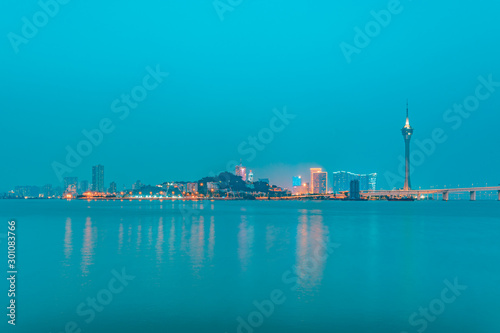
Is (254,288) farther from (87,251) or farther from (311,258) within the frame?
(87,251)

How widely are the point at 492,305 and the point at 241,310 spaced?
988 cm

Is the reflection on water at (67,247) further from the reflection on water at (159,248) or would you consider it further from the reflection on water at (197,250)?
the reflection on water at (197,250)

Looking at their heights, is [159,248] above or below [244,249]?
above

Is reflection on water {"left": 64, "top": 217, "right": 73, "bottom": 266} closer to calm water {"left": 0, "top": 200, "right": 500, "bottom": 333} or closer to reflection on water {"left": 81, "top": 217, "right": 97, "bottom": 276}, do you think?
calm water {"left": 0, "top": 200, "right": 500, "bottom": 333}

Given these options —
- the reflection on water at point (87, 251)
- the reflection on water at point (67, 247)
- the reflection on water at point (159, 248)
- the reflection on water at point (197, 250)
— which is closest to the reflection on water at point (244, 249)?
the reflection on water at point (197, 250)

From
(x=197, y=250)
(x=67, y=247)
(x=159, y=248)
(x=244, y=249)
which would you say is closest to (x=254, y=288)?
(x=197, y=250)

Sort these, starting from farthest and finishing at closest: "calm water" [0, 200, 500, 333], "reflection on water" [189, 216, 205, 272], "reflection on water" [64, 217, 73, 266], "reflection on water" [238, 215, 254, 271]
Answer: "reflection on water" [64, 217, 73, 266] → "reflection on water" [238, 215, 254, 271] → "reflection on water" [189, 216, 205, 272] → "calm water" [0, 200, 500, 333]

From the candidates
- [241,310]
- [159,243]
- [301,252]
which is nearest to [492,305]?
[241,310]

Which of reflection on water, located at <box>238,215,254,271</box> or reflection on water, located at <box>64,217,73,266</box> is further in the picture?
reflection on water, located at <box>64,217,73,266</box>

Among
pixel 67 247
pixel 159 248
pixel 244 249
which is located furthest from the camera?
pixel 67 247

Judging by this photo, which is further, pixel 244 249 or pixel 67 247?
pixel 67 247

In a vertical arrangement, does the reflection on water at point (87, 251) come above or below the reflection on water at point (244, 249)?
above

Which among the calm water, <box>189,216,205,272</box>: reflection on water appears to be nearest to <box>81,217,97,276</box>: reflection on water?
the calm water

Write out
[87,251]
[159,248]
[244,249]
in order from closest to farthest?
[87,251] < [159,248] < [244,249]
